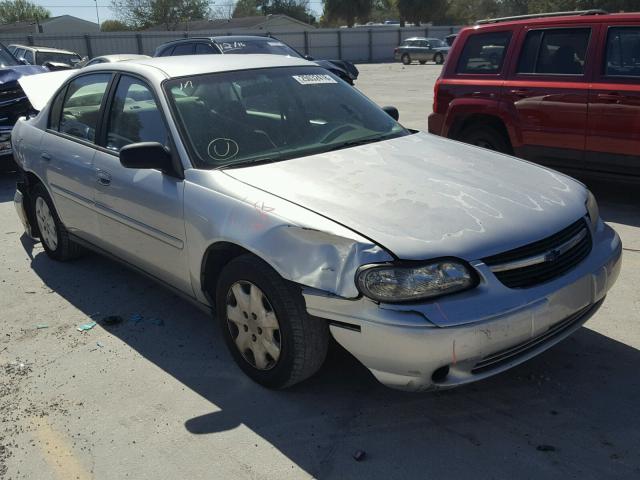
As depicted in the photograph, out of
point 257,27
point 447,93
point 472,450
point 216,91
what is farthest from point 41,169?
point 257,27

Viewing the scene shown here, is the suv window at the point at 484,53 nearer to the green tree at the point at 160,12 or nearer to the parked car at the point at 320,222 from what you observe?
the parked car at the point at 320,222

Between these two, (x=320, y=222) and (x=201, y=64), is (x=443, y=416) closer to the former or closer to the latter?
(x=320, y=222)

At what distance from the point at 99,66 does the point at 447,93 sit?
13.6 ft

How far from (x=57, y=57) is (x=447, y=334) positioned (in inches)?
776

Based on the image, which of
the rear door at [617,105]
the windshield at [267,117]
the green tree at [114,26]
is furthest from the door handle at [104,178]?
the green tree at [114,26]

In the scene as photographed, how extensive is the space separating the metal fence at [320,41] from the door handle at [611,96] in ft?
116

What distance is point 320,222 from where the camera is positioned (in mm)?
2910

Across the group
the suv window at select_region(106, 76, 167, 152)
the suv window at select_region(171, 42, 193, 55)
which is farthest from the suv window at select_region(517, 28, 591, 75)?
the suv window at select_region(171, 42, 193, 55)

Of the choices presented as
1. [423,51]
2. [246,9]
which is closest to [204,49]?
[423,51]

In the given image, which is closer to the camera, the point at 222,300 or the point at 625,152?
the point at 222,300

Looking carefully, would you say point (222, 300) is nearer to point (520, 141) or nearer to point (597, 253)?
point (597, 253)

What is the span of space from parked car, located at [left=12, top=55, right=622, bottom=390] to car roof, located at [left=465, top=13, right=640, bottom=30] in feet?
10.0

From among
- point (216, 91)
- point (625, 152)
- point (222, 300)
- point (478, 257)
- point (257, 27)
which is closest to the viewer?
point (478, 257)

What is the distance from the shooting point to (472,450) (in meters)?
2.83
